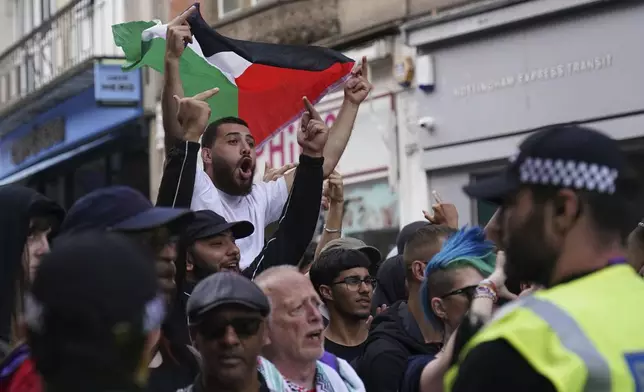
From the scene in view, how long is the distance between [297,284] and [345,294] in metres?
1.36

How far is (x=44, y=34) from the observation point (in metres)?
22.0

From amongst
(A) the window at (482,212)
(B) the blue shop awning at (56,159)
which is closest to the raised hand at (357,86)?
(A) the window at (482,212)

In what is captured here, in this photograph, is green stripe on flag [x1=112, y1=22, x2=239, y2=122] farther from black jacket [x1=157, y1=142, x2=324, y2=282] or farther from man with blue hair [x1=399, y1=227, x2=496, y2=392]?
man with blue hair [x1=399, y1=227, x2=496, y2=392]

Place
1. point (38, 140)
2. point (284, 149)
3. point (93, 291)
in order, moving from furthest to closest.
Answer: point (38, 140) < point (284, 149) < point (93, 291)

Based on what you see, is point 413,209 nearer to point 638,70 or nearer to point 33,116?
point 638,70

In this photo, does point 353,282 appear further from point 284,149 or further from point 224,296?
point 284,149

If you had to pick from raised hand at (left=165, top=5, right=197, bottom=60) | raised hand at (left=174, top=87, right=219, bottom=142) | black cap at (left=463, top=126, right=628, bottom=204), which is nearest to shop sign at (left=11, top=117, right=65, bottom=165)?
raised hand at (left=165, top=5, right=197, bottom=60)

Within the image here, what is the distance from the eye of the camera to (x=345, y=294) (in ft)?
19.1

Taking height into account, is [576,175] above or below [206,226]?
above

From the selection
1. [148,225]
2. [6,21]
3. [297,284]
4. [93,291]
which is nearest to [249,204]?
[297,284]

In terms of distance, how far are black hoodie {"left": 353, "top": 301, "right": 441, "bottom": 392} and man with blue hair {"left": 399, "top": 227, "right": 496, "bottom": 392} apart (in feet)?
0.87

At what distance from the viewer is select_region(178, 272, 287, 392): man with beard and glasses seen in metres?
3.90

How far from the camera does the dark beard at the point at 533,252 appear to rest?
A: 9.43ft

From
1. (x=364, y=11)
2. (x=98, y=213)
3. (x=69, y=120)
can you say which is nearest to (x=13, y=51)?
A: (x=69, y=120)
